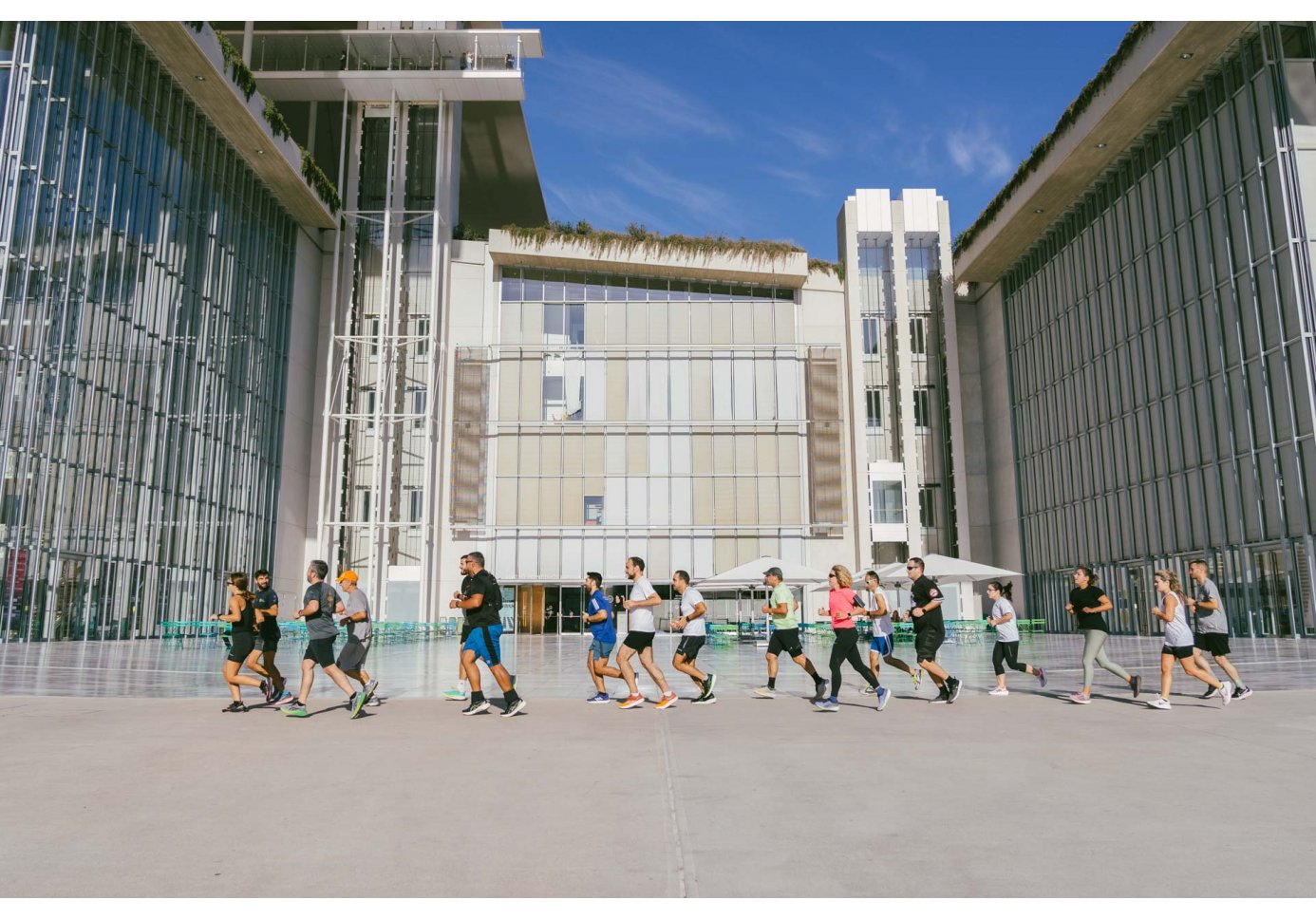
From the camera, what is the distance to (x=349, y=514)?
40312 millimetres

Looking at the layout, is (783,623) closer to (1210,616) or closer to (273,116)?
(1210,616)

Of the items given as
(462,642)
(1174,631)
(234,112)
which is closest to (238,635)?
(462,642)

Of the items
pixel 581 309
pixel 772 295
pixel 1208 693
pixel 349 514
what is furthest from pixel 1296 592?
pixel 349 514

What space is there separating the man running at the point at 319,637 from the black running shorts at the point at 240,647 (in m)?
0.79

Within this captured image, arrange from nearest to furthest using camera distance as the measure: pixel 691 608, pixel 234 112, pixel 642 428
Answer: pixel 691 608, pixel 234 112, pixel 642 428

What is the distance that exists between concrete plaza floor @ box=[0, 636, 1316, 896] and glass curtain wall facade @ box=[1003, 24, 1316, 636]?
70.1 ft

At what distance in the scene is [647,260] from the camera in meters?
42.3

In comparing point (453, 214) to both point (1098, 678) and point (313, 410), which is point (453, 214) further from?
point (1098, 678)

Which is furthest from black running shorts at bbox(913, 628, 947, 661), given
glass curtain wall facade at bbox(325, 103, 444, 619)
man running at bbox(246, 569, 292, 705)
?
glass curtain wall facade at bbox(325, 103, 444, 619)

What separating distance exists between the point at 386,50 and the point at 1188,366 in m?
31.5

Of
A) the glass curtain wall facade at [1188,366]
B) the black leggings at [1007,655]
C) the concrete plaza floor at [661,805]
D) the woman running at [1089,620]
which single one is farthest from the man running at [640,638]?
the glass curtain wall facade at [1188,366]

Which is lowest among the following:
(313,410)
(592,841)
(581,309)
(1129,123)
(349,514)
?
(592,841)

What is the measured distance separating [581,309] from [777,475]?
35.4 feet

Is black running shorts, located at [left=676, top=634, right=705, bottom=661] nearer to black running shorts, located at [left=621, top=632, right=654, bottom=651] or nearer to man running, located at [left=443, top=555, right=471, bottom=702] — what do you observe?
black running shorts, located at [left=621, top=632, right=654, bottom=651]
